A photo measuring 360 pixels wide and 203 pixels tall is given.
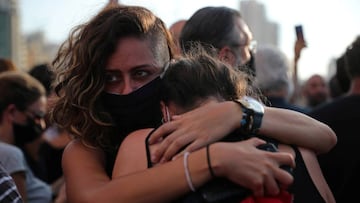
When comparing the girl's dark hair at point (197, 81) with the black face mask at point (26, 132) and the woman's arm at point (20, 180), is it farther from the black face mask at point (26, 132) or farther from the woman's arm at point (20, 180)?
the black face mask at point (26, 132)

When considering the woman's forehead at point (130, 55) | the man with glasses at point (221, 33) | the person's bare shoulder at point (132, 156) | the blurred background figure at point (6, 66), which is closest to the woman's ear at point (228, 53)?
the man with glasses at point (221, 33)

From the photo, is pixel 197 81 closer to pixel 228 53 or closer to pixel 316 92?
pixel 228 53

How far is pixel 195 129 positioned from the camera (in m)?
1.88

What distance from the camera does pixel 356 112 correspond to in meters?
3.29

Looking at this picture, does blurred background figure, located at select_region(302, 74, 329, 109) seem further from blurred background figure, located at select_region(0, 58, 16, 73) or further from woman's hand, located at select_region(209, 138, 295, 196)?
woman's hand, located at select_region(209, 138, 295, 196)

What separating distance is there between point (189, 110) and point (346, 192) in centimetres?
143

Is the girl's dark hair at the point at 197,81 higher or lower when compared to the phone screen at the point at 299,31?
higher

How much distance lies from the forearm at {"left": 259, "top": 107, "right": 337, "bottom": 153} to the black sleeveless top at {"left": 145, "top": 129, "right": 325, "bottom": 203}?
33 mm

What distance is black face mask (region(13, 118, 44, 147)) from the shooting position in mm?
4312

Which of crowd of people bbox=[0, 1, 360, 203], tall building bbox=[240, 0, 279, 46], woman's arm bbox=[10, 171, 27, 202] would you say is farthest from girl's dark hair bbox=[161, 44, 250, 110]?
tall building bbox=[240, 0, 279, 46]

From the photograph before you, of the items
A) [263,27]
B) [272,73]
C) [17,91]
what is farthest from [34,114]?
[263,27]

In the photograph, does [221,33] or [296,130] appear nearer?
[296,130]

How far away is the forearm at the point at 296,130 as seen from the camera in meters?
1.99

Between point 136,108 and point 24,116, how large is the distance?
229 centimetres
